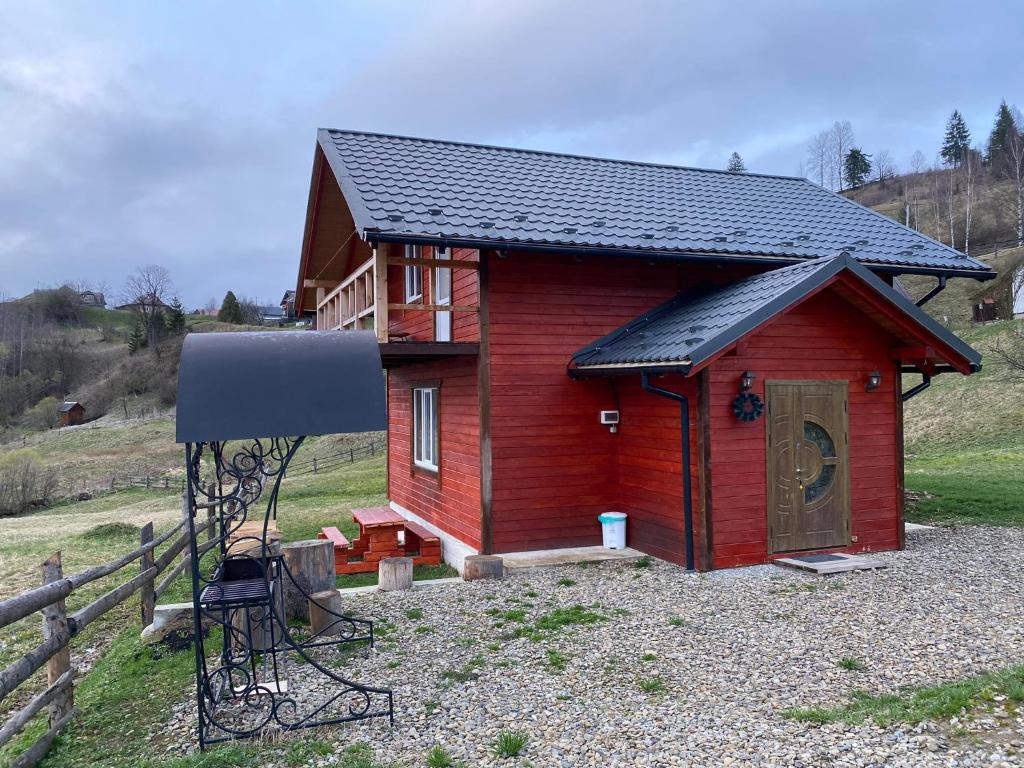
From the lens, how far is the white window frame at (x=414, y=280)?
466 inches

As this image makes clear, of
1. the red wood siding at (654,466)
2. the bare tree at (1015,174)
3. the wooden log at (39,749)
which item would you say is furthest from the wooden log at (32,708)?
the bare tree at (1015,174)

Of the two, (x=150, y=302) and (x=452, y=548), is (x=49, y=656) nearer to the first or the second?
(x=452, y=548)

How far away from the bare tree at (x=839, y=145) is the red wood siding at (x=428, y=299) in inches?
3056

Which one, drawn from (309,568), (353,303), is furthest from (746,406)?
(353,303)

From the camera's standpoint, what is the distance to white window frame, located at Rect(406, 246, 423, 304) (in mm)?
11828

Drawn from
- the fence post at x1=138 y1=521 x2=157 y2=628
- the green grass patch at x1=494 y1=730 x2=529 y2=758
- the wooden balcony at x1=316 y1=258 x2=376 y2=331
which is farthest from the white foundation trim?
the green grass patch at x1=494 y1=730 x2=529 y2=758

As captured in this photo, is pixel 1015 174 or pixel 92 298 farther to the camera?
pixel 92 298

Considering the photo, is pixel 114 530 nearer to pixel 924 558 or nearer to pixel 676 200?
pixel 676 200

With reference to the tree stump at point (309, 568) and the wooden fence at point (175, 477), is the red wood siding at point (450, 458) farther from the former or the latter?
the wooden fence at point (175, 477)

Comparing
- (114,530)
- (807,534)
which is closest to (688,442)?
(807,534)

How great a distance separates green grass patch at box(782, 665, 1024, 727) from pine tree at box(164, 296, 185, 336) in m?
67.5

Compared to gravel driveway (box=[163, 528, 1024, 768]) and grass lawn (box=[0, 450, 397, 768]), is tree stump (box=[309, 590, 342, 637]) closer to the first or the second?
gravel driveway (box=[163, 528, 1024, 768])

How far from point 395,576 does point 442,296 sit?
4.67 metres

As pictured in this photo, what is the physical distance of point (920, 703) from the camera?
14.3 ft
